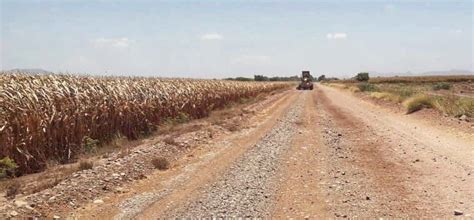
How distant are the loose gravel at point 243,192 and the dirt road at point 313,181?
0.05ft

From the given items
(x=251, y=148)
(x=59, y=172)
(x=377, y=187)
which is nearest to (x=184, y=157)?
(x=251, y=148)

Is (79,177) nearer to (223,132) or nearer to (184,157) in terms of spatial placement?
(184,157)

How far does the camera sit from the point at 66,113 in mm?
12047

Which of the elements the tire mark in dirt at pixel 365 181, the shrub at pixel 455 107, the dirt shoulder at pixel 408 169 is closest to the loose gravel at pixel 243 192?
the tire mark in dirt at pixel 365 181

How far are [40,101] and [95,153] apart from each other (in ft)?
5.89

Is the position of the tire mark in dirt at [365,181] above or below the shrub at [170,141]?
below

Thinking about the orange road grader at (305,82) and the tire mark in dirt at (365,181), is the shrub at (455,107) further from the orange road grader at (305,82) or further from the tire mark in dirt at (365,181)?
the orange road grader at (305,82)

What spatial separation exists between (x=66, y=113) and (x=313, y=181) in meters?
6.36

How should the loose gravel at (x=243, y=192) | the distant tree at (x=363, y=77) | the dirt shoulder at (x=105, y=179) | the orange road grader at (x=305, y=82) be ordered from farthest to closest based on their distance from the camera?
1. the distant tree at (x=363, y=77)
2. the orange road grader at (x=305, y=82)
3. the dirt shoulder at (x=105, y=179)
4. the loose gravel at (x=243, y=192)

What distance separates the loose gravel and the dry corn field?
4.15 metres

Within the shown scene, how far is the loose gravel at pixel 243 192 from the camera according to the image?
7.37 meters

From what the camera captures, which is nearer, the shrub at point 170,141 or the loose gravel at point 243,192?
the loose gravel at point 243,192

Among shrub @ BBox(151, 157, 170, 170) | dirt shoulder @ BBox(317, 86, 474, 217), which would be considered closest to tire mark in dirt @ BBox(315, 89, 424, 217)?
dirt shoulder @ BBox(317, 86, 474, 217)

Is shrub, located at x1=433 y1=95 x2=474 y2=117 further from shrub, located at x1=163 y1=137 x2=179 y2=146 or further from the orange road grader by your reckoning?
the orange road grader
